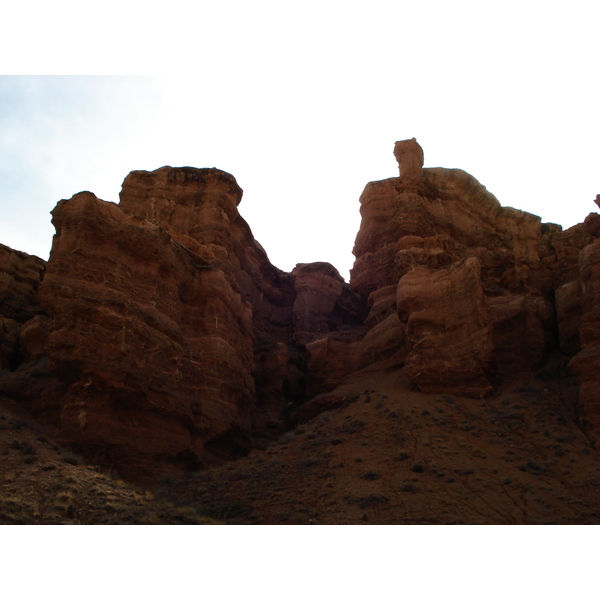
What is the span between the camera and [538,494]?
20062 millimetres

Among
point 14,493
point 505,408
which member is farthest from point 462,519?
point 14,493

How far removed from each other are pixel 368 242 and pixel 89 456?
30.8 m

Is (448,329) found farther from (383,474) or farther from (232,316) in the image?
(232,316)

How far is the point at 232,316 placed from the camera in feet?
112

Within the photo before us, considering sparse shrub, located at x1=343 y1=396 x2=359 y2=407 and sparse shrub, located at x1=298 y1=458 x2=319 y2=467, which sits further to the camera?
sparse shrub, located at x1=343 y1=396 x2=359 y2=407

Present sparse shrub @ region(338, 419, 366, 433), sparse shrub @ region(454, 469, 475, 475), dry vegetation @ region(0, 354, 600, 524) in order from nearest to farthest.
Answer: dry vegetation @ region(0, 354, 600, 524)
sparse shrub @ region(454, 469, 475, 475)
sparse shrub @ region(338, 419, 366, 433)

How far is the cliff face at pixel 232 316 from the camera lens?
2400cm

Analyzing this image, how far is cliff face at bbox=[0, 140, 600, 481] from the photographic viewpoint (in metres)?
24.0

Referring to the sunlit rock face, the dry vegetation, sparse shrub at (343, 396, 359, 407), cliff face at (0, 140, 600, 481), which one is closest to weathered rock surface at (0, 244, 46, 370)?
cliff face at (0, 140, 600, 481)

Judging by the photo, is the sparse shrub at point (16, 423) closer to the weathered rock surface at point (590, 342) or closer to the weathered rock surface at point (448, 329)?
the weathered rock surface at point (448, 329)

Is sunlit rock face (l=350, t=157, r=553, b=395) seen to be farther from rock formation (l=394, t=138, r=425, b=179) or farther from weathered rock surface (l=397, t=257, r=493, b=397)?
rock formation (l=394, t=138, r=425, b=179)

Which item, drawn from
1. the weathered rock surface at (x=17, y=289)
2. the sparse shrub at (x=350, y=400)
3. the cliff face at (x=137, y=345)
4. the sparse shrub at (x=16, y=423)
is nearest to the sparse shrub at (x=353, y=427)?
the sparse shrub at (x=350, y=400)

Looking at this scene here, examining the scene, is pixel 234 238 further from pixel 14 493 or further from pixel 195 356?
pixel 14 493

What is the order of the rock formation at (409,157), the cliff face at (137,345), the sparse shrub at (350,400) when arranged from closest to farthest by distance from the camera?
the cliff face at (137,345) < the sparse shrub at (350,400) < the rock formation at (409,157)
